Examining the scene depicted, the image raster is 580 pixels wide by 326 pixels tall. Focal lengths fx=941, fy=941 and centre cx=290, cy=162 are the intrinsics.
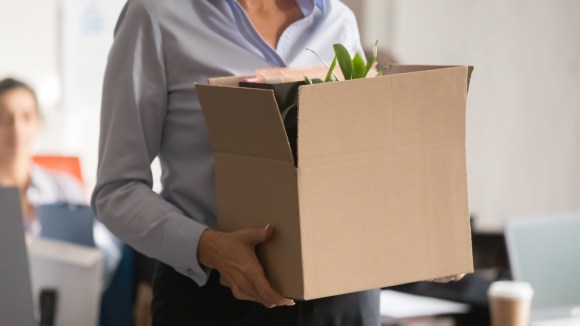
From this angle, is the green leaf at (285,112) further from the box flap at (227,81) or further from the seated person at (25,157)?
the seated person at (25,157)

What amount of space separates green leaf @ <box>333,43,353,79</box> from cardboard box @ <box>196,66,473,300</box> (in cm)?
9

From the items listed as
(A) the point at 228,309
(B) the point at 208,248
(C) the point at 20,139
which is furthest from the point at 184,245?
(C) the point at 20,139

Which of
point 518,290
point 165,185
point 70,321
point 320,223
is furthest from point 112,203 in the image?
point 70,321

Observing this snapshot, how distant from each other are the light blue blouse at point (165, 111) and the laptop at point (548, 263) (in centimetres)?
133

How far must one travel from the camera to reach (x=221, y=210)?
1339mm

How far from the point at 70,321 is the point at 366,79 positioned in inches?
112

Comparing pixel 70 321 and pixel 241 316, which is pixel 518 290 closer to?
pixel 241 316

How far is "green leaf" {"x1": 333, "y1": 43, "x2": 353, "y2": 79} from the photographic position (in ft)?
4.25

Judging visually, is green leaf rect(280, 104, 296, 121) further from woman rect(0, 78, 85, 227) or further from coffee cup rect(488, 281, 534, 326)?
woman rect(0, 78, 85, 227)

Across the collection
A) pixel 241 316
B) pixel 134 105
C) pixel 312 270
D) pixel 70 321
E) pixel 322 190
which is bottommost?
pixel 70 321

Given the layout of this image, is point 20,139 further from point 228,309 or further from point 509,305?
point 228,309

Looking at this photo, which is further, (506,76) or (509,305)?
(506,76)

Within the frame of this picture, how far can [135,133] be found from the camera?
55.0 inches

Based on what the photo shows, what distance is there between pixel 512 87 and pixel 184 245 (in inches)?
138
